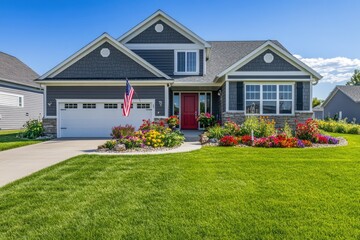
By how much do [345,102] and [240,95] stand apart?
979 inches

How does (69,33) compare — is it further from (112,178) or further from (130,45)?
(112,178)

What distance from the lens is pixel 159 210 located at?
3982mm

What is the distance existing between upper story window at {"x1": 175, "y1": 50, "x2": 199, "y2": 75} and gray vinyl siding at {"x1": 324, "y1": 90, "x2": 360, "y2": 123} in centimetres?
2325

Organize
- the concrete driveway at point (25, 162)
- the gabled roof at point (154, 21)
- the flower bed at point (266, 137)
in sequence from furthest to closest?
the gabled roof at point (154, 21), the flower bed at point (266, 137), the concrete driveway at point (25, 162)

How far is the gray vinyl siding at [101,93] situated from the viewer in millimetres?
14602

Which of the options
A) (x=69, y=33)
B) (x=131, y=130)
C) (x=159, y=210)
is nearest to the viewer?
(x=159, y=210)

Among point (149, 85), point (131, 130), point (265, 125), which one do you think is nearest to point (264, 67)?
point (265, 125)

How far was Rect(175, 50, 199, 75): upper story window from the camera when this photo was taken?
55.7 feet

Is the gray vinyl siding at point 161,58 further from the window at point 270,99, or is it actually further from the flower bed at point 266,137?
the flower bed at point 266,137

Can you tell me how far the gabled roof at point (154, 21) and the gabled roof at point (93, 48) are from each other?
7.58 ft

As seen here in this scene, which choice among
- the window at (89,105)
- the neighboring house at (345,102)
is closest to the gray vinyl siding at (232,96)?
the window at (89,105)

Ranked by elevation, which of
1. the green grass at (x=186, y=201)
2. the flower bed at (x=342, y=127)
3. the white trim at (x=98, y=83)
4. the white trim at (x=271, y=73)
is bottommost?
the green grass at (x=186, y=201)

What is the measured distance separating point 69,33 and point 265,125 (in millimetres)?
15099

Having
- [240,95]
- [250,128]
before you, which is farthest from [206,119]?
[250,128]
